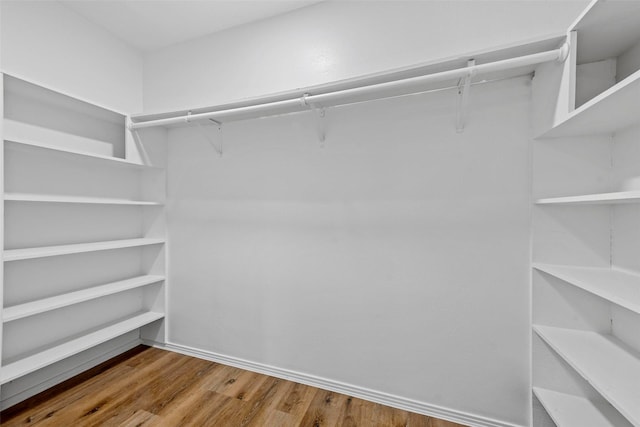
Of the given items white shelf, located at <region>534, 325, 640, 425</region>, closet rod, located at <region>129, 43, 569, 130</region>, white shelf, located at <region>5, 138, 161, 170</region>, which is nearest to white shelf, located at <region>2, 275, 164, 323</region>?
white shelf, located at <region>5, 138, 161, 170</region>

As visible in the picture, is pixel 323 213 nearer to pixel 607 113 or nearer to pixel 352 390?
pixel 352 390

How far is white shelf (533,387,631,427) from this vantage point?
1.19 metres

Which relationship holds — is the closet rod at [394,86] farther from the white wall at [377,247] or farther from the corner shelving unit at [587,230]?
the white wall at [377,247]

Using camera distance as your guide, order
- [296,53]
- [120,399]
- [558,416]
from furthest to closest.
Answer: [296,53] < [120,399] < [558,416]

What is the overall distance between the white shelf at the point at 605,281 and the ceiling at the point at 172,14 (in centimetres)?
215

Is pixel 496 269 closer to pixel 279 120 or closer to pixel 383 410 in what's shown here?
pixel 383 410

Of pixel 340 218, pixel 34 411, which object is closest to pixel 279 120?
pixel 340 218

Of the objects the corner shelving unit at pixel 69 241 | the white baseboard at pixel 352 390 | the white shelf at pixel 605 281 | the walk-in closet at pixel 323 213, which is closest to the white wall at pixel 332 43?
the walk-in closet at pixel 323 213

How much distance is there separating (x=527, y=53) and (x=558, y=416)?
1691 mm

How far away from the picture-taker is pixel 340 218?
1.87 m

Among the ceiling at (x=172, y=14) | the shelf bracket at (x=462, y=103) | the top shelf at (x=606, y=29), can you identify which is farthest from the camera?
the ceiling at (x=172, y=14)

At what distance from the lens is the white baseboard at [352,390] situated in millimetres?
1591

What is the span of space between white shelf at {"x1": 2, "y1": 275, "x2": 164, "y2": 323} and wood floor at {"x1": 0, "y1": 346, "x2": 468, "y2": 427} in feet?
2.04

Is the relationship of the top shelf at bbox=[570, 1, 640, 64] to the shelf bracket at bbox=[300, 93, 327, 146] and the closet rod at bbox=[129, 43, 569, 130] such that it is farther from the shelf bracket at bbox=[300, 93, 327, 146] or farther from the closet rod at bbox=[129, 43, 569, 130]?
the shelf bracket at bbox=[300, 93, 327, 146]
